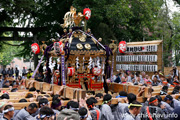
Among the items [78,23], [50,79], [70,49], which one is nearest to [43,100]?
[70,49]

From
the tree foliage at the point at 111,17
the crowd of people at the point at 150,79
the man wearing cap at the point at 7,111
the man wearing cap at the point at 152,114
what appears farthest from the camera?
the tree foliage at the point at 111,17

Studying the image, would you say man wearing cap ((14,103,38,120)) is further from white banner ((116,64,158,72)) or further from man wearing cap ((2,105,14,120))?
white banner ((116,64,158,72))

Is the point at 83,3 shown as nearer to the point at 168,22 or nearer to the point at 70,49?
the point at 168,22

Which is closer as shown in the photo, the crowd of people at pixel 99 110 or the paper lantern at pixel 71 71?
the crowd of people at pixel 99 110

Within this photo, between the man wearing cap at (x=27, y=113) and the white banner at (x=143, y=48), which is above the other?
the white banner at (x=143, y=48)

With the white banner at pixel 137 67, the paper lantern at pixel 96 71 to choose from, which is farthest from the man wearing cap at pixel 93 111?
the white banner at pixel 137 67

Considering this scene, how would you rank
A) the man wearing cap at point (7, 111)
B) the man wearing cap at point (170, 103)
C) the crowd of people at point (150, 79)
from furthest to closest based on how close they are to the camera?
1. the crowd of people at point (150, 79)
2. the man wearing cap at point (170, 103)
3. the man wearing cap at point (7, 111)

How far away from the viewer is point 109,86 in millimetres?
9508

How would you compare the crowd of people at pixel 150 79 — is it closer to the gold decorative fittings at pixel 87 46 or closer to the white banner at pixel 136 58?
the white banner at pixel 136 58

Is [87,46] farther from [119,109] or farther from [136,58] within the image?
[136,58]

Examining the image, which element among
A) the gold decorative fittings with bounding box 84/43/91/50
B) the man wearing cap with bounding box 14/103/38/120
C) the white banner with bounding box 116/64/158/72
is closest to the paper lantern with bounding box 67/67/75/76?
the gold decorative fittings with bounding box 84/43/91/50

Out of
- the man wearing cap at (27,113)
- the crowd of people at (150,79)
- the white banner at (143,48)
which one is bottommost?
the man wearing cap at (27,113)

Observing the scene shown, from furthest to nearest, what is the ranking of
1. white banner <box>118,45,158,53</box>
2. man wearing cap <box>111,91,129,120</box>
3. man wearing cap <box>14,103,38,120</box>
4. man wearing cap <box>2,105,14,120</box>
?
1. white banner <box>118,45,158,53</box>
2. man wearing cap <box>111,91,129,120</box>
3. man wearing cap <box>14,103,38,120</box>
4. man wearing cap <box>2,105,14,120</box>

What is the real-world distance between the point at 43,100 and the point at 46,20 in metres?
14.4
